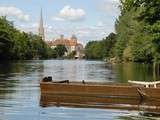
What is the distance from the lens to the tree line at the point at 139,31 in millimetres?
42969

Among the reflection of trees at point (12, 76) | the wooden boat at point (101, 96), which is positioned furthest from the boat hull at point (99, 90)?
the reflection of trees at point (12, 76)

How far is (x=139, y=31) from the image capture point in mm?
102750

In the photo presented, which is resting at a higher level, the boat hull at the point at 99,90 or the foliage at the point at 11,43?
the foliage at the point at 11,43

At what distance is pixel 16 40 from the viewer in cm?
17188

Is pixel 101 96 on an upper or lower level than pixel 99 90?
lower

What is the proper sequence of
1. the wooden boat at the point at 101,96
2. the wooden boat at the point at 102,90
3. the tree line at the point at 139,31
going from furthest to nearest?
the tree line at the point at 139,31 < the wooden boat at the point at 102,90 < the wooden boat at the point at 101,96

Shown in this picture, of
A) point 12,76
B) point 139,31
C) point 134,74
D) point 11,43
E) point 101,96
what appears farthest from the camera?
point 11,43

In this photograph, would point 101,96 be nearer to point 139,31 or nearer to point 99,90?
point 99,90

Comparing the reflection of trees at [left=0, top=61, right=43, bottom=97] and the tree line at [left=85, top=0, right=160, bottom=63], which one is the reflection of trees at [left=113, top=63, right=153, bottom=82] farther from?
the reflection of trees at [left=0, top=61, right=43, bottom=97]

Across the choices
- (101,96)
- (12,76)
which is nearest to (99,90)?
(101,96)

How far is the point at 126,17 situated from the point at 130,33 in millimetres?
7992

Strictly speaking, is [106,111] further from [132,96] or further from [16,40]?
[16,40]

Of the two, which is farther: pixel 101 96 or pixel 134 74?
pixel 134 74

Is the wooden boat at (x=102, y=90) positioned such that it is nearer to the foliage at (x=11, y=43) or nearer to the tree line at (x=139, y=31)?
the tree line at (x=139, y=31)
